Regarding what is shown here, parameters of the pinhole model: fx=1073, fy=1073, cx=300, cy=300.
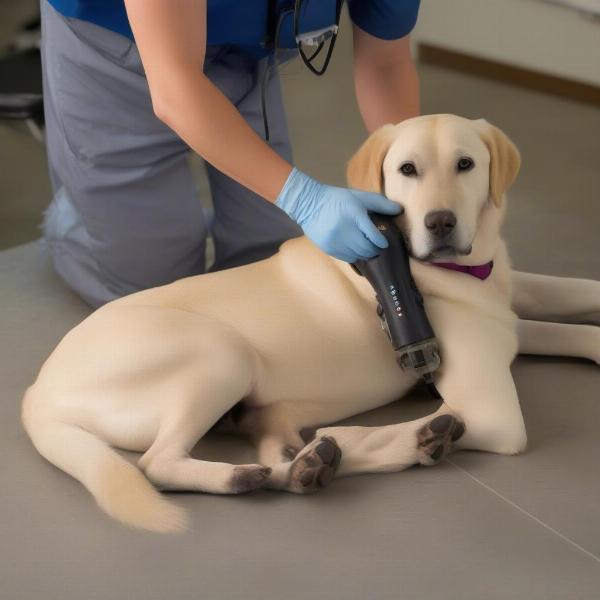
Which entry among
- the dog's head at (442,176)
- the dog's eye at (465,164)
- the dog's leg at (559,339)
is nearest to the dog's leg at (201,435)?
the dog's head at (442,176)

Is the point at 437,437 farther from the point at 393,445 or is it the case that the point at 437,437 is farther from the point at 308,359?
the point at 308,359

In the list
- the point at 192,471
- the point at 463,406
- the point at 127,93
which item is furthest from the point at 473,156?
the point at 127,93

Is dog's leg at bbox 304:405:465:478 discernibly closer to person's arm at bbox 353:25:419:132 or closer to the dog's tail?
the dog's tail

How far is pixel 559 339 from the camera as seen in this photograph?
6.97 feet

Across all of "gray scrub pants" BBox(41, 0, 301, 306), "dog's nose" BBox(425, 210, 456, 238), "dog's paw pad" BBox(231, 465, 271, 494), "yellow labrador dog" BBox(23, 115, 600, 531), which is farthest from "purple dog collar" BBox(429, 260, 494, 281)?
"gray scrub pants" BBox(41, 0, 301, 306)

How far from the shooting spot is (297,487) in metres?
1.73

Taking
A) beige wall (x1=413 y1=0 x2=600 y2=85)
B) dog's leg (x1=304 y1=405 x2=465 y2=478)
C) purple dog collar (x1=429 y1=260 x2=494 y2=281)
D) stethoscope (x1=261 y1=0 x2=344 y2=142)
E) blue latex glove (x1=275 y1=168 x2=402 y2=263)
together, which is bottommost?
dog's leg (x1=304 y1=405 x2=465 y2=478)

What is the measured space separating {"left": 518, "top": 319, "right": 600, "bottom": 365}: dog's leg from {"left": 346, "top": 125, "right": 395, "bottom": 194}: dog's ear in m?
0.47

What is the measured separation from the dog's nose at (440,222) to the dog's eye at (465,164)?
0.09 m

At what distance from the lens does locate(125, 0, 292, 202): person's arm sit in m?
1.82

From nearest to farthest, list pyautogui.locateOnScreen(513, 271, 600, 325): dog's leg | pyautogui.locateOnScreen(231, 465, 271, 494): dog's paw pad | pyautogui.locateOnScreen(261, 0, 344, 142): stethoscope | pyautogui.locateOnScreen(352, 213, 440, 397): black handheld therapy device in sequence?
1. pyautogui.locateOnScreen(231, 465, 271, 494): dog's paw pad
2. pyautogui.locateOnScreen(352, 213, 440, 397): black handheld therapy device
3. pyautogui.locateOnScreen(261, 0, 344, 142): stethoscope
4. pyautogui.locateOnScreen(513, 271, 600, 325): dog's leg

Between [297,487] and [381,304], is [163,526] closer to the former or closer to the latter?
[297,487]

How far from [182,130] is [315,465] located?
63 centimetres

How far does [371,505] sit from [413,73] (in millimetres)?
1034
